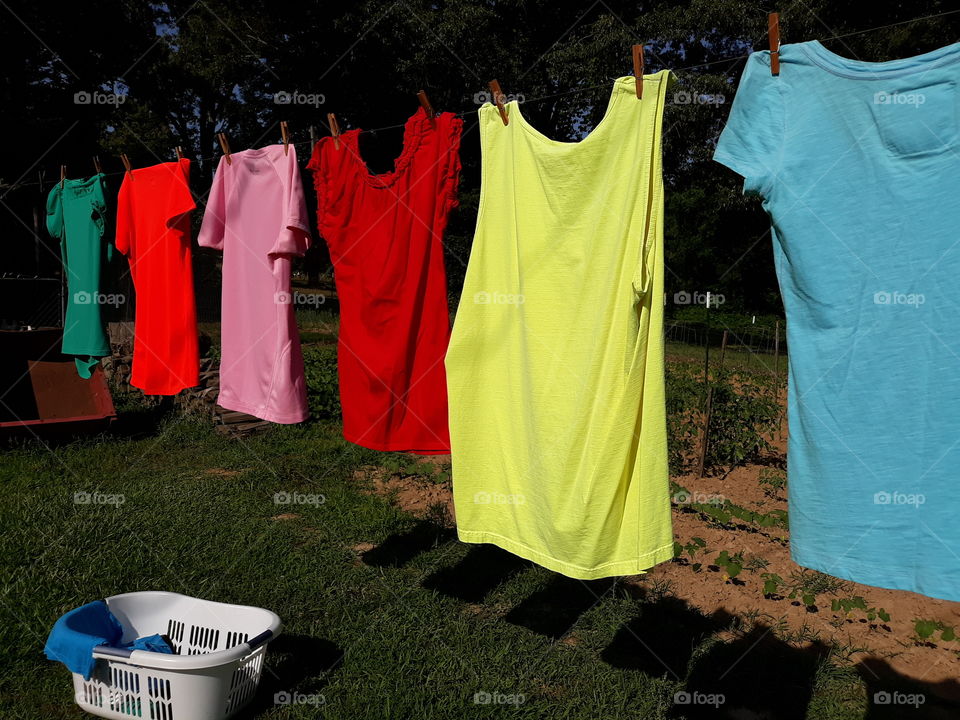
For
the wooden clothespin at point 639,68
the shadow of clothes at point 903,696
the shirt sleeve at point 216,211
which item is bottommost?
the shadow of clothes at point 903,696

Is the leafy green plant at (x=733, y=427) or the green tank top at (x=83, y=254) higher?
the green tank top at (x=83, y=254)

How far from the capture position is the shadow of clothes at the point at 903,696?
9.79 feet

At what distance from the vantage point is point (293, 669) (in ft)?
10.6

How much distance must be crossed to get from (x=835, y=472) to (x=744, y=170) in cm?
89

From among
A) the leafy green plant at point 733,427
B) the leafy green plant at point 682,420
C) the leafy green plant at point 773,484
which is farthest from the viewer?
the leafy green plant at point 682,420

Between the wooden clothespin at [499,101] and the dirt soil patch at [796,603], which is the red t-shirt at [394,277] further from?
the dirt soil patch at [796,603]

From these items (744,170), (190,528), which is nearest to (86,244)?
(190,528)

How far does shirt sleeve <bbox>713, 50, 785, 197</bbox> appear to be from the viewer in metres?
2.07

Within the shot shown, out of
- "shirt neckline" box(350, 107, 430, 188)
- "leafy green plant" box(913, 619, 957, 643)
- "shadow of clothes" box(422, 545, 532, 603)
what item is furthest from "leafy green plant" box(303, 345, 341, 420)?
"leafy green plant" box(913, 619, 957, 643)

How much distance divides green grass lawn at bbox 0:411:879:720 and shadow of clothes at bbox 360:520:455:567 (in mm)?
13

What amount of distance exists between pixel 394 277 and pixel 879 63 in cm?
177

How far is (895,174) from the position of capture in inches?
75.8

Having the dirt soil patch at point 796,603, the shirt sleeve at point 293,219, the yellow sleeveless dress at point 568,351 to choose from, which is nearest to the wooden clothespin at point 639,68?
the yellow sleeveless dress at point 568,351

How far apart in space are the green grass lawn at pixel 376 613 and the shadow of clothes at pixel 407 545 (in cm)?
1
